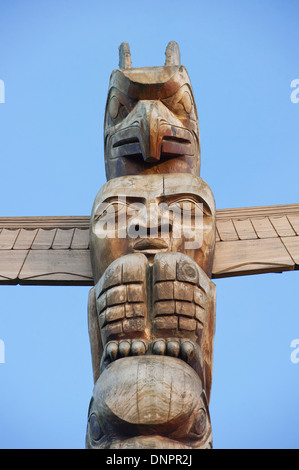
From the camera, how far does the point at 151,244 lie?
635 centimetres

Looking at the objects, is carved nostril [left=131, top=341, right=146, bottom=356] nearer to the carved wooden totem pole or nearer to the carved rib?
the carved wooden totem pole

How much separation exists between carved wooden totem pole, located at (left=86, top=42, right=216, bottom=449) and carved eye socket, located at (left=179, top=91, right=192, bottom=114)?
0.4 inches

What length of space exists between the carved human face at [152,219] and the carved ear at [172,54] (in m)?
1.45

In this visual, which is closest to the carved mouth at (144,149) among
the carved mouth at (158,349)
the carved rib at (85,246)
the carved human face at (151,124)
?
the carved human face at (151,124)

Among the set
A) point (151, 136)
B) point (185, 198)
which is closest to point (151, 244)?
point (185, 198)

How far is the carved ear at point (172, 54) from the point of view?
7810mm

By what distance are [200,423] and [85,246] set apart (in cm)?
215

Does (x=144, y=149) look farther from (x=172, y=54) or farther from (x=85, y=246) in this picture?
(x=172, y=54)

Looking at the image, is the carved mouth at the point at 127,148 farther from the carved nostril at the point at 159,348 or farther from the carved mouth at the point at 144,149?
the carved nostril at the point at 159,348

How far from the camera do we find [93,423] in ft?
17.7

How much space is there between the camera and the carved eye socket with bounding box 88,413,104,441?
5340 millimetres
